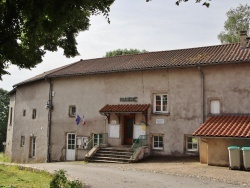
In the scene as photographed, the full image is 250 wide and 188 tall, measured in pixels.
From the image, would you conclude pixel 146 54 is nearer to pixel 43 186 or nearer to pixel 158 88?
pixel 158 88

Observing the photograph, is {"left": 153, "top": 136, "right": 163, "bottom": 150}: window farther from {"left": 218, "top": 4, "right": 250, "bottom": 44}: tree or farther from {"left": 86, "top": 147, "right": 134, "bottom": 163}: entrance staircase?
{"left": 218, "top": 4, "right": 250, "bottom": 44}: tree

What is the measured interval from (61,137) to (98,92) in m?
4.86

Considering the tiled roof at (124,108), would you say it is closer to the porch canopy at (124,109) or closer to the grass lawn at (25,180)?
the porch canopy at (124,109)

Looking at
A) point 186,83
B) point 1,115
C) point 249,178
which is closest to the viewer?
point 249,178

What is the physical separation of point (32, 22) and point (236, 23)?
107ft

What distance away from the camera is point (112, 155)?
20.2 metres

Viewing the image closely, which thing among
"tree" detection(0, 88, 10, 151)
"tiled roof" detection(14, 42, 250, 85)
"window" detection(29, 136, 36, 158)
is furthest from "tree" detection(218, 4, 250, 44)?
"tree" detection(0, 88, 10, 151)

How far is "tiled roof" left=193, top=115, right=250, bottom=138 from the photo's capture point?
52.4 feet

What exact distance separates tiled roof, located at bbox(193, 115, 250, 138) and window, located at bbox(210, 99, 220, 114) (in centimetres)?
64

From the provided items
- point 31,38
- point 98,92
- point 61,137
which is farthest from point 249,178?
point 61,137

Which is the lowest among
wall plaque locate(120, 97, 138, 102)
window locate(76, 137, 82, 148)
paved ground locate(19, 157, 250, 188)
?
paved ground locate(19, 157, 250, 188)

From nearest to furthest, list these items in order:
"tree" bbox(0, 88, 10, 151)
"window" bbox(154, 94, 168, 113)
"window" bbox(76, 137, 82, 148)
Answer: "window" bbox(154, 94, 168, 113) < "window" bbox(76, 137, 82, 148) < "tree" bbox(0, 88, 10, 151)

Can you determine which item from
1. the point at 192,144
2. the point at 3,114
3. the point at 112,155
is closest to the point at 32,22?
the point at 112,155

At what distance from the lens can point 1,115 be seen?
62.1 m
